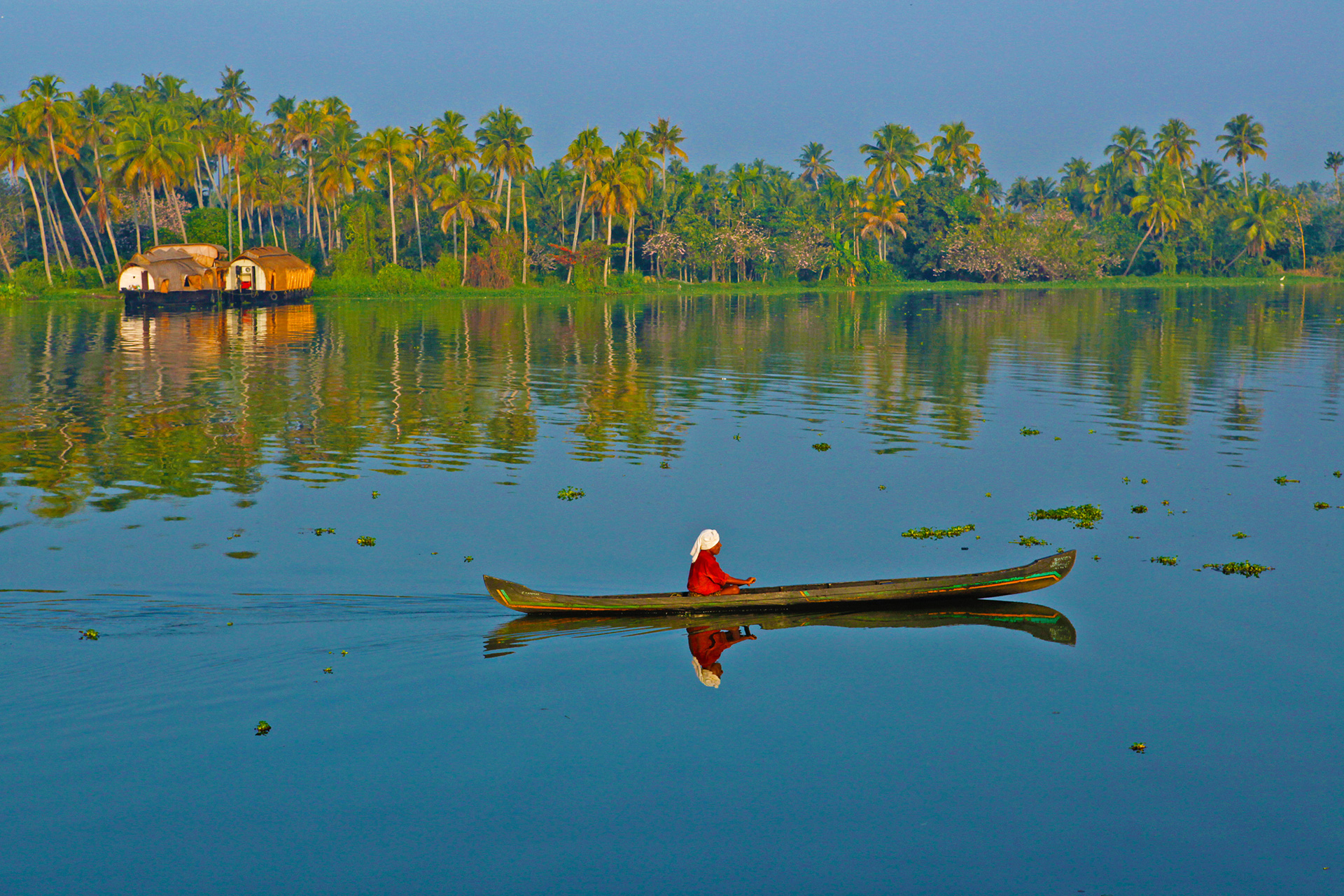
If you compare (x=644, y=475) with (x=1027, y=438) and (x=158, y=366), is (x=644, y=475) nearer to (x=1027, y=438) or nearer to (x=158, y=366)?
(x=1027, y=438)

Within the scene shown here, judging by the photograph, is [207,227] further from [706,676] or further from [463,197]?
[706,676]

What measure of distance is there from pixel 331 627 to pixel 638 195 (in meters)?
113

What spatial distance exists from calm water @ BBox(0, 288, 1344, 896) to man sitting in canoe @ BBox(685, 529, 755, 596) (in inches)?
23.3

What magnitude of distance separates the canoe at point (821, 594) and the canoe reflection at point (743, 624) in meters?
0.21

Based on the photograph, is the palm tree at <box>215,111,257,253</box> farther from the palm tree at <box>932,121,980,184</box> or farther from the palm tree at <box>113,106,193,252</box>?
the palm tree at <box>932,121,980,184</box>

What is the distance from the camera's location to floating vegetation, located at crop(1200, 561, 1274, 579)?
20.3m

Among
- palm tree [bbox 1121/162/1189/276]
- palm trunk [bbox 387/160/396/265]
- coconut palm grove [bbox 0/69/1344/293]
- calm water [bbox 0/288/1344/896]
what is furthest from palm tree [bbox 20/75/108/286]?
palm tree [bbox 1121/162/1189/276]

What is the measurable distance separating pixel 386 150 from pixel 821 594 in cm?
10869

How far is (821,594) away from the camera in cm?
1755

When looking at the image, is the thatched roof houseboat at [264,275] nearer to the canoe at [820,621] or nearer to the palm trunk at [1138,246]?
the canoe at [820,621]

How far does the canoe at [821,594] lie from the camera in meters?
17.1

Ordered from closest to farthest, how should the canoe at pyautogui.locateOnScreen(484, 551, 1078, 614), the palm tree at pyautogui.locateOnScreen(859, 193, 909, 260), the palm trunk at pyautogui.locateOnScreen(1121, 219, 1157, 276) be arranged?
the canoe at pyautogui.locateOnScreen(484, 551, 1078, 614) → the palm tree at pyautogui.locateOnScreen(859, 193, 909, 260) → the palm trunk at pyautogui.locateOnScreen(1121, 219, 1157, 276)

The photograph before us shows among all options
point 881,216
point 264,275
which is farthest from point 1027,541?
point 881,216

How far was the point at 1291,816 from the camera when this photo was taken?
1207 centimetres
